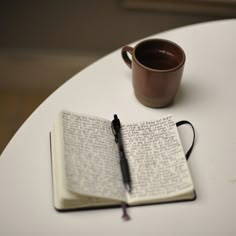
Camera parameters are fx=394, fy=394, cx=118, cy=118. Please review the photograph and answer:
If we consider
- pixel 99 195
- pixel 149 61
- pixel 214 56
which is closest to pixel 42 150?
pixel 99 195

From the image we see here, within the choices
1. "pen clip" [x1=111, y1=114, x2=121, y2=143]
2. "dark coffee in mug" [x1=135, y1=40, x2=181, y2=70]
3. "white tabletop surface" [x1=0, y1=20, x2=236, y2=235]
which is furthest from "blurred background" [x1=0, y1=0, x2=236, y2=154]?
"pen clip" [x1=111, y1=114, x2=121, y2=143]

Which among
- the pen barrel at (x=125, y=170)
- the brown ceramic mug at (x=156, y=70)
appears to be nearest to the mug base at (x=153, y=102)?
the brown ceramic mug at (x=156, y=70)

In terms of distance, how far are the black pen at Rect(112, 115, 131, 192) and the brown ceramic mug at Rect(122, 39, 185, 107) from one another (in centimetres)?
8

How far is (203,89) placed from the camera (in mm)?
788

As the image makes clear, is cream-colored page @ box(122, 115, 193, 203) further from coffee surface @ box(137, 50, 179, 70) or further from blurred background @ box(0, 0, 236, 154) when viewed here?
blurred background @ box(0, 0, 236, 154)

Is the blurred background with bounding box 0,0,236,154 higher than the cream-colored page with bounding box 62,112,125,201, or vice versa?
the blurred background with bounding box 0,0,236,154

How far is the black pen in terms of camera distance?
1.94 ft

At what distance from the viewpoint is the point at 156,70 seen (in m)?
0.67

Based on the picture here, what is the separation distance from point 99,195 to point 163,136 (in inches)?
6.4

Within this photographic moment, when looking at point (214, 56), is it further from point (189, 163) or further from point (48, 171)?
point (48, 171)

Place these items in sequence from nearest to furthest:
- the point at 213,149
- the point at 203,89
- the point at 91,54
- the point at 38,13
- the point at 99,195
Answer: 1. the point at 99,195
2. the point at 213,149
3. the point at 203,89
4. the point at 38,13
5. the point at 91,54

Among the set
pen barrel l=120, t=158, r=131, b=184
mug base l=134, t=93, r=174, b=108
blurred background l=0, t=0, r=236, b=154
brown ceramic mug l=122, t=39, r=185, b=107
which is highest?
blurred background l=0, t=0, r=236, b=154

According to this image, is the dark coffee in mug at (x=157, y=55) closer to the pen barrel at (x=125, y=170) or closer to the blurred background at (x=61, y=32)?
the pen barrel at (x=125, y=170)

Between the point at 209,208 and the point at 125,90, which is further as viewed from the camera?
the point at 125,90
